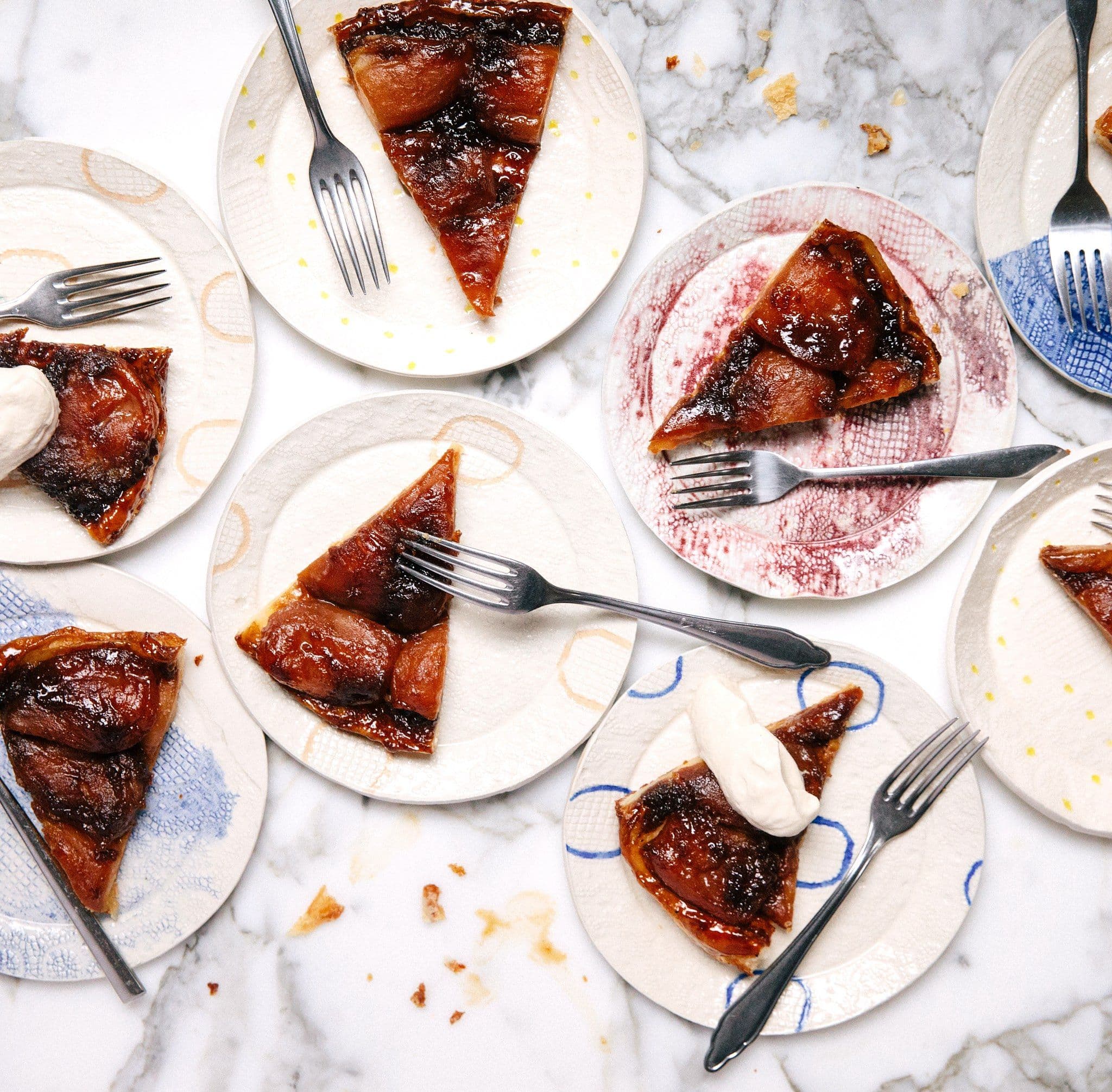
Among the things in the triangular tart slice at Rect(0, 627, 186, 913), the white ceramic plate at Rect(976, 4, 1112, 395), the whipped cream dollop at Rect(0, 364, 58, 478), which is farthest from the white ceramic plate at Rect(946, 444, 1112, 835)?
the whipped cream dollop at Rect(0, 364, 58, 478)

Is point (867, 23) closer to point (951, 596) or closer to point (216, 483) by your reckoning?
point (951, 596)

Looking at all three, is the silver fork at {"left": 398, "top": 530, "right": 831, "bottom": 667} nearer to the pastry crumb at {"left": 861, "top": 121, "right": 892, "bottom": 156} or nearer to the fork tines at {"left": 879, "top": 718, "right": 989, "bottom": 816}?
the fork tines at {"left": 879, "top": 718, "right": 989, "bottom": 816}

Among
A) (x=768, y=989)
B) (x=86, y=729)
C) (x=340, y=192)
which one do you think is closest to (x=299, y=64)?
(x=340, y=192)

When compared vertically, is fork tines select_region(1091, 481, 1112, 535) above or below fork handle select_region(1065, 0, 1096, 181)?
below

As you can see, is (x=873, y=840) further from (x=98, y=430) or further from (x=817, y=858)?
(x=98, y=430)

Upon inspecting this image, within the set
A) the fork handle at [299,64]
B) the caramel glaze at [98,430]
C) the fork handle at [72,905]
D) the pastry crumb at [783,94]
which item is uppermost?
the fork handle at [299,64]

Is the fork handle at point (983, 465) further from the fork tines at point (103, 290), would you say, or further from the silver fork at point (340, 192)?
the fork tines at point (103, 290)

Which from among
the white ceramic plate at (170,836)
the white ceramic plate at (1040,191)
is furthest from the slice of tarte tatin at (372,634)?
the white ceramic plate at (1040,191)
